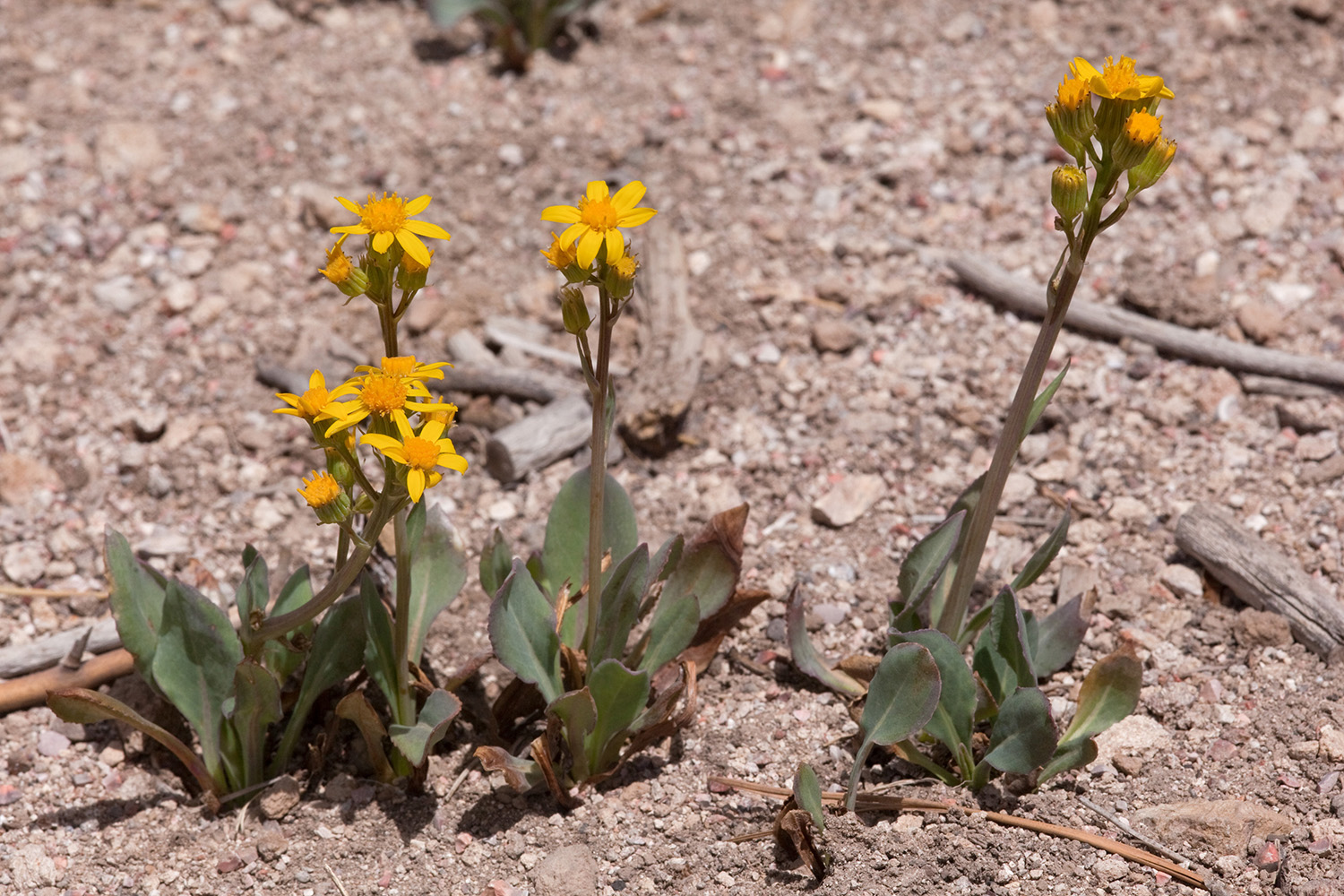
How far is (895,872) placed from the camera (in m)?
2.82

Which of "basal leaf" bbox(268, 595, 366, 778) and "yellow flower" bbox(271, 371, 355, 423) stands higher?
"yellow flower" bbox(271, 371, 355, 423)

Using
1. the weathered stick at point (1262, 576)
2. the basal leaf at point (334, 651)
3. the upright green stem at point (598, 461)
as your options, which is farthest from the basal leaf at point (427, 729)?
the weathered stick at point (1262, 576)

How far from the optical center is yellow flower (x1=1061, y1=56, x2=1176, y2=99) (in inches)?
91.9

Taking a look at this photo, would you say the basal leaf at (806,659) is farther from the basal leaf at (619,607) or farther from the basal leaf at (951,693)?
the basal leaf at (619,607)

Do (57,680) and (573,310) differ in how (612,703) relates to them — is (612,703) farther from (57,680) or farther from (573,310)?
(57,680)

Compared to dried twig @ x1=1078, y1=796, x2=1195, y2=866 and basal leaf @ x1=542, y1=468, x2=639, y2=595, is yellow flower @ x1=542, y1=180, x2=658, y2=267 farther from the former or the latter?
dried twig @ x1=1078, y1=796, x2=1195, y2=866

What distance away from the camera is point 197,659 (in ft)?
9.88

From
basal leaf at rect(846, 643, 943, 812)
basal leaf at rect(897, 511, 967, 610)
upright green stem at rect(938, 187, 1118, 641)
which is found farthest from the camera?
basal leaf at rect(897, 511, 967, 610)

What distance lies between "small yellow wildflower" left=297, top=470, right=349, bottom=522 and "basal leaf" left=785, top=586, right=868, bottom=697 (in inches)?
48.1

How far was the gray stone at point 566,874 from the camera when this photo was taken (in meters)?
2.88

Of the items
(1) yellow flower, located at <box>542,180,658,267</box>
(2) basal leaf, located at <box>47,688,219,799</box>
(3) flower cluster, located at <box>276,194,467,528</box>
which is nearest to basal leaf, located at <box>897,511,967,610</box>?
(1) yellow flower, located at <box>542,180,658,267</box>

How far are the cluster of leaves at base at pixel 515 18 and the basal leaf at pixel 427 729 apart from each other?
3.47m

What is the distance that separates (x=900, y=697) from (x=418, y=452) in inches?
50.9

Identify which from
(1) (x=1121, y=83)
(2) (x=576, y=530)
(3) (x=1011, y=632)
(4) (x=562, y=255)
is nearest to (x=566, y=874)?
(2) (x=576, y=530)
